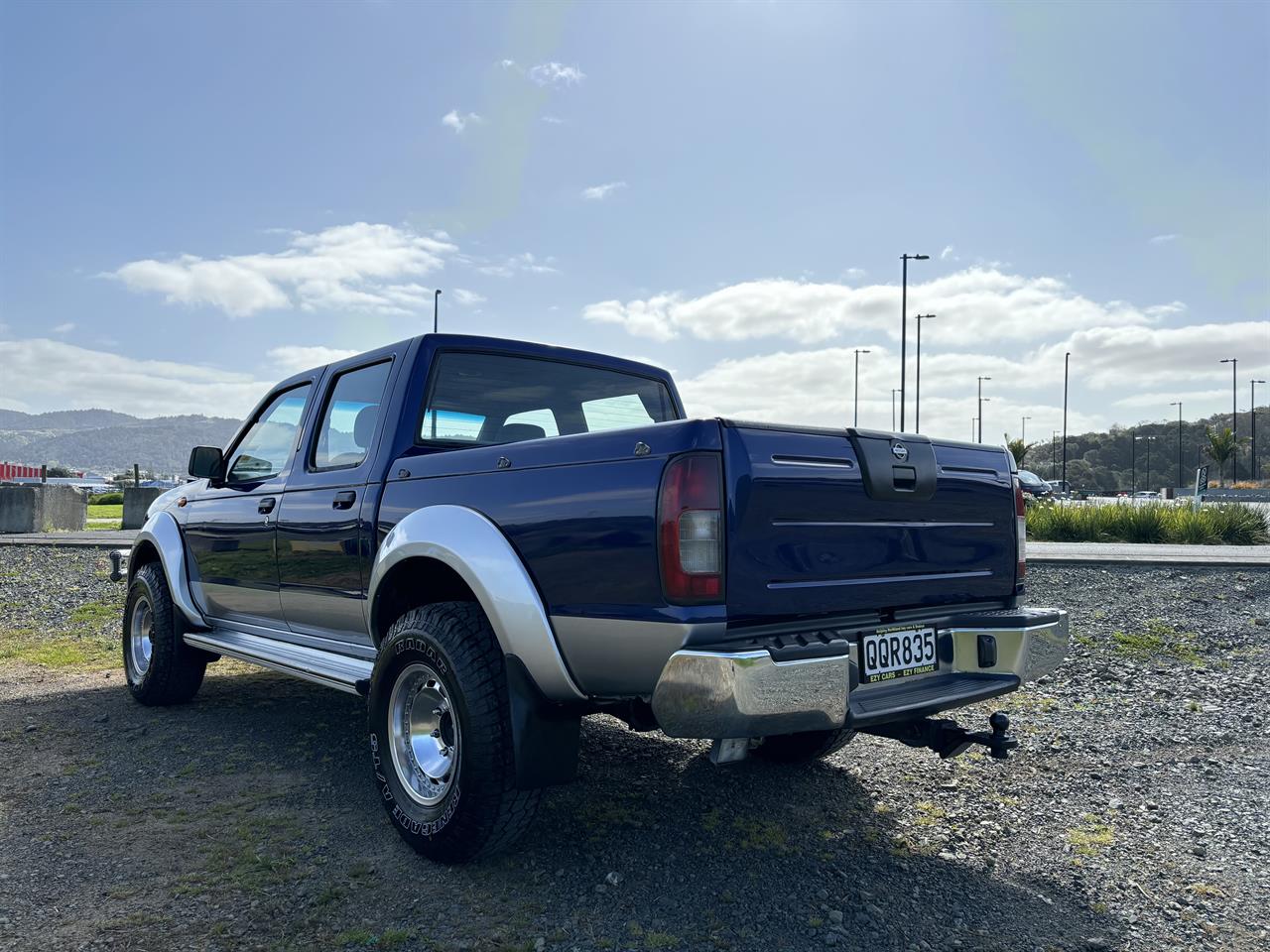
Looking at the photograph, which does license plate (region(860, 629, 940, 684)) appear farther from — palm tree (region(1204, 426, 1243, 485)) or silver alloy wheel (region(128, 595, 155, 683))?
palm tree (region(1204, 426, 1243, 485))

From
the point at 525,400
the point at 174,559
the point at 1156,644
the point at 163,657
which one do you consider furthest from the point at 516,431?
the point at 1156,644

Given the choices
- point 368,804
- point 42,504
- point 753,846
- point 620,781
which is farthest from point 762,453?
point 42,504

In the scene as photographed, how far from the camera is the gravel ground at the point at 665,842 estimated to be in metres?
2.78

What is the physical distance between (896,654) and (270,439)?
3.47 m

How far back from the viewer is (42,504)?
66.9 feet

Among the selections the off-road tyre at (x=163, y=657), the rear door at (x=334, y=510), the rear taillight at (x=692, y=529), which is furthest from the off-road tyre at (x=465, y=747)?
the off-road tyre at (x=163, y=657)

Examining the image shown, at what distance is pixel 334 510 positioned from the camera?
402cm

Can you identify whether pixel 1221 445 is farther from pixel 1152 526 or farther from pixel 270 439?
Result: pixel 270 439

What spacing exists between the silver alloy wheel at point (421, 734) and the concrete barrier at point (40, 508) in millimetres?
20096

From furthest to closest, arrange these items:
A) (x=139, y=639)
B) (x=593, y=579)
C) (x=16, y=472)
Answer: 1. (x=16, y=472)
2. (x=139, y=639)
3. (x=593, y=579)

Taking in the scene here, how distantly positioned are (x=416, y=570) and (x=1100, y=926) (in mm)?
2599

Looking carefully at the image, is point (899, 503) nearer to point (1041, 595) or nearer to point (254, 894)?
point (254, 894)

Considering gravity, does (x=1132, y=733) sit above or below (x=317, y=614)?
below

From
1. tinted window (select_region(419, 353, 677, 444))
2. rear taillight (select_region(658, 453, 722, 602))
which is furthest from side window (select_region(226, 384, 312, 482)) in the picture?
rear taillight (select_region(658, 453, 722, 602))
